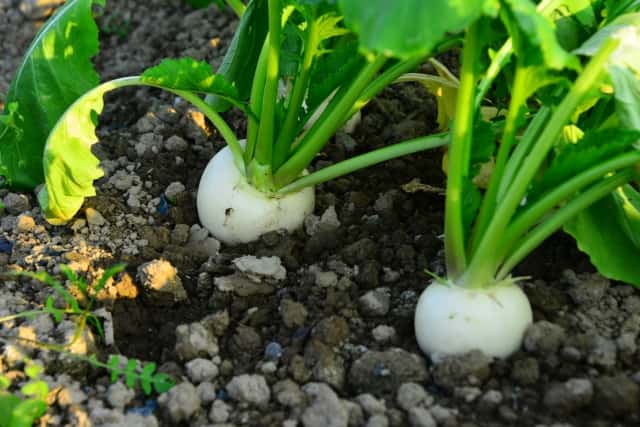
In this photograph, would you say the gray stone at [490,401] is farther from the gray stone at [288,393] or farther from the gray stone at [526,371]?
the gray stone at [288,393]

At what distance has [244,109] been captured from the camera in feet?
6.36

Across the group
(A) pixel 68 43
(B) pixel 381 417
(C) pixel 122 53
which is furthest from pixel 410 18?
(C) pixel 122 53

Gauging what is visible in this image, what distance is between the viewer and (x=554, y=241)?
2.01 meters

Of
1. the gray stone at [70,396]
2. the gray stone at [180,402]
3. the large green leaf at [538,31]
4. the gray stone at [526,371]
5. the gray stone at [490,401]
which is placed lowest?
the gray stone at [70,396]

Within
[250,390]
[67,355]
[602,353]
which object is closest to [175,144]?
[67,355]

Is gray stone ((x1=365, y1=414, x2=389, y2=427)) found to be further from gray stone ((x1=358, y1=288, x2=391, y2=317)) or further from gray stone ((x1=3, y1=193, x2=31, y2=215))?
gray stone ((x1=3, y1=193, x2=31, y2=215))

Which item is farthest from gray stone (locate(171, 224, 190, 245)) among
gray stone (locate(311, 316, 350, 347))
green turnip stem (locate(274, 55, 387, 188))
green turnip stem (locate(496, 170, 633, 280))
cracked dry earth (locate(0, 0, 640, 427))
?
green turnip stem (locate(496, 170, 633, 280))

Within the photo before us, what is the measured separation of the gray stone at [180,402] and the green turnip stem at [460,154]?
542mm

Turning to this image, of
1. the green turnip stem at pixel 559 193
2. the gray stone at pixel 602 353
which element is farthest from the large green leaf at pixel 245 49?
the gray stone at pixel 602 353

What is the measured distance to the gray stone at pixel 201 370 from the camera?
1703 mm

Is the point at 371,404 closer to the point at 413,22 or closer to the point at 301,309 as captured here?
the point at 301,309

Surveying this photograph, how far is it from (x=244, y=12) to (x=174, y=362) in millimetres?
907

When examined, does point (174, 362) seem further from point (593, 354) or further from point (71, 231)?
point (593, 354)

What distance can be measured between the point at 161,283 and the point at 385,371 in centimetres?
53
